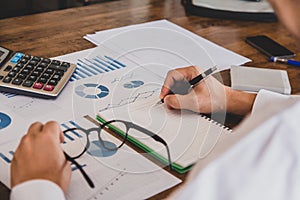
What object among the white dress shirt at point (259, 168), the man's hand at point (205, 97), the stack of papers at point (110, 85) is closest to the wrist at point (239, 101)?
the man's hand at point (205, 97)

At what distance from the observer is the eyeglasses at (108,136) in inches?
33.9

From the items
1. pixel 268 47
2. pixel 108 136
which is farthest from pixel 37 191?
pixel 268 47

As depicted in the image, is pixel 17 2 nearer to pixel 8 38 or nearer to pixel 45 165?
pixel 8 38

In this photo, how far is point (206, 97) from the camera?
101 cm

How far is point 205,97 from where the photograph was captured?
101cm

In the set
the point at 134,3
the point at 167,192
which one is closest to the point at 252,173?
the point at 167,192

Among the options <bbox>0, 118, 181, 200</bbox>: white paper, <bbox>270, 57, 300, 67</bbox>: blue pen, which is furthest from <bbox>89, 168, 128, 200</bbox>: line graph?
<bbox>270, 57, 300, 67</bbox>: blue pen

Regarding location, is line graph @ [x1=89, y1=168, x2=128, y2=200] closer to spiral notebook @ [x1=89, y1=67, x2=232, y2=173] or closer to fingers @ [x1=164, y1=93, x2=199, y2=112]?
spiral notebook @ [x1=89, y1=67, x2=232, y2=173]

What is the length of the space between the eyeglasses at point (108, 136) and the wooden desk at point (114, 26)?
31 centimetres

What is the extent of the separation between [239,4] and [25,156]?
0.95 m

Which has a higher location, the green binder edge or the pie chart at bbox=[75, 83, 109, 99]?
the pie chart at bbox=[75, 83, 109, 99]

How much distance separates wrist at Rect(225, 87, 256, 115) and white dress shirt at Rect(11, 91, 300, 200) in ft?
1.57

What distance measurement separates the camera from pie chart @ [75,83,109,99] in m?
1.04

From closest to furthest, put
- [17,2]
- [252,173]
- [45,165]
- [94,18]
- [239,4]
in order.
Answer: [252,173]
[45,165]
[94,18]
[239,4]
[17,2]
